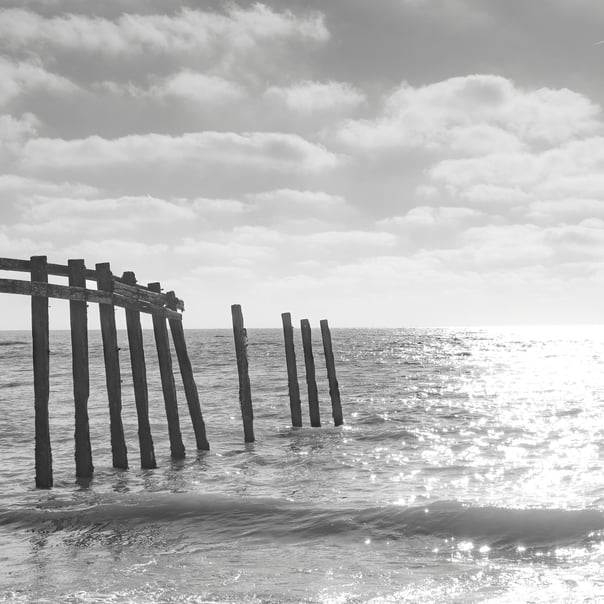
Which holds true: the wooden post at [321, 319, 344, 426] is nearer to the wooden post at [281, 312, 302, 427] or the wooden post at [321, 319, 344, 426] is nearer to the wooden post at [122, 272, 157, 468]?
the wooden post at [281, 312, 302, 427]

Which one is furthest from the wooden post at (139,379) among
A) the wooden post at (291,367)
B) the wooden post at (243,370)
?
the wooden post at (291,367)

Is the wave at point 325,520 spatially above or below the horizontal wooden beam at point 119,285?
below

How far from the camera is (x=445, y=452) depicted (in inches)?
535

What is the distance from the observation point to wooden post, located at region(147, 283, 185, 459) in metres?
11.6

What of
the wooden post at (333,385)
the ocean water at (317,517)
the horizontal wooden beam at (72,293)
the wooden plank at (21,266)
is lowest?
the ocean water at (317,517)

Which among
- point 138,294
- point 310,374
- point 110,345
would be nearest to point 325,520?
point 110,345

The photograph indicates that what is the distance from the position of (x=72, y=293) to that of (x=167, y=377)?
109 inches

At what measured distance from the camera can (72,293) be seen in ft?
31.4

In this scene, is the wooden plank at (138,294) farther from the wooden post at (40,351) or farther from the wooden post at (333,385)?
the wooden post at (333,385)

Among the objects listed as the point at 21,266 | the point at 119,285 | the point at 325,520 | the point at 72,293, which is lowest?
the point at 325,520

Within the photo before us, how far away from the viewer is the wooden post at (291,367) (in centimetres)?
1577

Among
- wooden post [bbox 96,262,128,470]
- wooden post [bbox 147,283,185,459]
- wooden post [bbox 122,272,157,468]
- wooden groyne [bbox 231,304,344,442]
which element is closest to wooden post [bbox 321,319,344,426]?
wooden groyne [bbox 231,304,344,442]

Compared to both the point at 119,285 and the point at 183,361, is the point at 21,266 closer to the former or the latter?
the point at 119,285

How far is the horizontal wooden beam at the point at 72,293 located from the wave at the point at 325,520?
2927 mm
